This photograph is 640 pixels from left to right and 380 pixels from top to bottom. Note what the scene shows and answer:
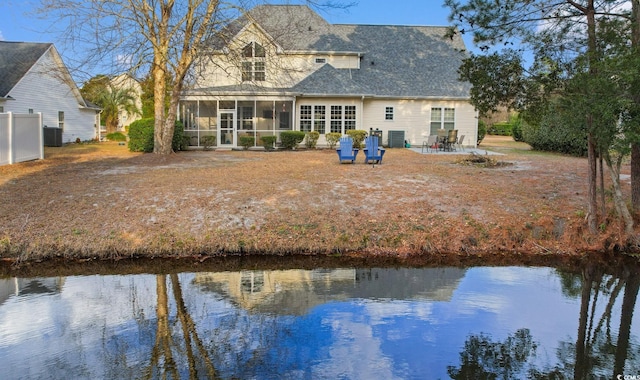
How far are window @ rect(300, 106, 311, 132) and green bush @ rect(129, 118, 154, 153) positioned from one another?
7.76 m

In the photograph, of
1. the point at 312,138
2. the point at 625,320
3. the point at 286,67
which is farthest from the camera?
the point at 286,67

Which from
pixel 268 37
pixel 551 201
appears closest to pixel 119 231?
pixel 551 201

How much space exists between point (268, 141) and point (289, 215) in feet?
48.7

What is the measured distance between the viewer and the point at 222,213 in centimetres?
1002

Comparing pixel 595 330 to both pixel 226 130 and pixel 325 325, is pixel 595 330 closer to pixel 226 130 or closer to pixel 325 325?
pixel 325 325

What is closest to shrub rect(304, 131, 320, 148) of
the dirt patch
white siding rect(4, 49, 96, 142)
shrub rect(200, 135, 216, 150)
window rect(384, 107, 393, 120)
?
window rect(384, 107, 393, 120)

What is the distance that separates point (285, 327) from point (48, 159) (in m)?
16.0

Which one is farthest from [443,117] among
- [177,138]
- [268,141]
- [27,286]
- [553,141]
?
[27,286]

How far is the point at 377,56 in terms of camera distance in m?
29.9

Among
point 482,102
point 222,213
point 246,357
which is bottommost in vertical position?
point 246,357

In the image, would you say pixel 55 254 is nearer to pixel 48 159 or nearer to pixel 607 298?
pixel 607 298

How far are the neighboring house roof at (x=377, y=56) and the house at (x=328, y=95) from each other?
0.06 metres

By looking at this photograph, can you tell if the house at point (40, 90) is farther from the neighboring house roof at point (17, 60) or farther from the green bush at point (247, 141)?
the green bush at point (247, 141)

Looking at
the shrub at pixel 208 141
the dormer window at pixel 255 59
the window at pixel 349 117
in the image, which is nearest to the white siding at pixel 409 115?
the window at pixel 349 117
